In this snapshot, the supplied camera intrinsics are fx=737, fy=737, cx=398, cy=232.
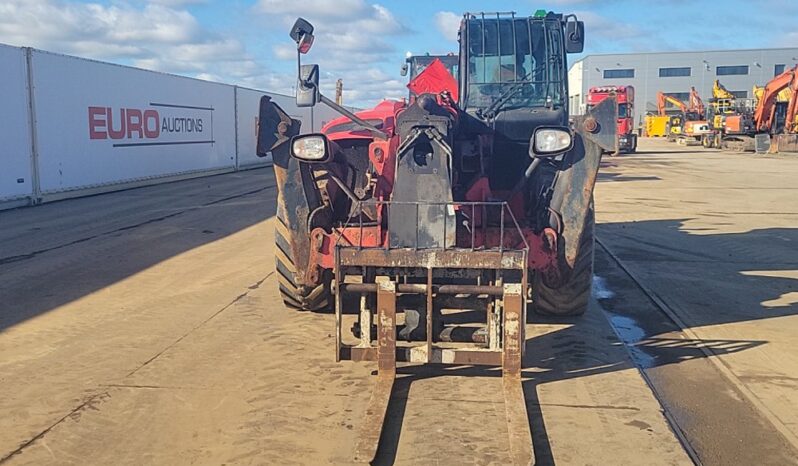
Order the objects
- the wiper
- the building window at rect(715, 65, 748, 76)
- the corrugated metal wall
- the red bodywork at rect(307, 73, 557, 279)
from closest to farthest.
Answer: the red bodywork at rect(307, 73, 557, 279), the wiper, the corrugated metal wall, the building window at rect(715, 65, 748, 76)

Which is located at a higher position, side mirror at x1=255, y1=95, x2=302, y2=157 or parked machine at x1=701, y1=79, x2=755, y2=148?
parked machine at x1=701, y1=79, x2=755, y2=148

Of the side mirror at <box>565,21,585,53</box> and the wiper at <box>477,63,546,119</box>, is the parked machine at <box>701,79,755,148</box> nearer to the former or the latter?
the side mirror at <box>565,21,585,53</box>

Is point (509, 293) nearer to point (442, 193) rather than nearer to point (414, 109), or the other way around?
Answer: point (442, 193)

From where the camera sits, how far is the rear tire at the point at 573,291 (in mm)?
6020

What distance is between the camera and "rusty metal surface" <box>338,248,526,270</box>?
4605mm

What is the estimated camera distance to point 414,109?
5402 mm

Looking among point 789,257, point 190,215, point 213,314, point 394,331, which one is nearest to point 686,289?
point 789,257

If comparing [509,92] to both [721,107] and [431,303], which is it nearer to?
[431,303]

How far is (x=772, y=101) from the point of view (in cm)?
3391

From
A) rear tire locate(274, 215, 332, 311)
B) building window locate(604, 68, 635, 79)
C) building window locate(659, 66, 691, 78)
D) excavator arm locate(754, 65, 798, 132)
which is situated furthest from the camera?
building window locate(604, 68, 635, 79)

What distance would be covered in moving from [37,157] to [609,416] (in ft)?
48.0

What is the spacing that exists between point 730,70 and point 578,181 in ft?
265

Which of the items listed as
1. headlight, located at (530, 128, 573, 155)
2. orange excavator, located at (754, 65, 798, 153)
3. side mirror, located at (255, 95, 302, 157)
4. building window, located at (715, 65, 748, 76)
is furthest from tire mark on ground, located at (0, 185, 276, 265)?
building window, located at (715, 65, 748, 76)

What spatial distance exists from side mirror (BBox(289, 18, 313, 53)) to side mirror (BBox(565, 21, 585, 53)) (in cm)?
350
